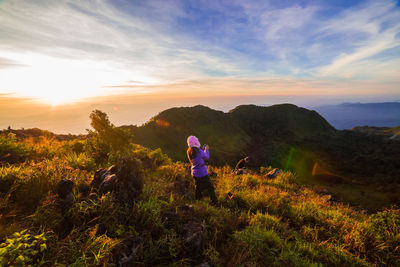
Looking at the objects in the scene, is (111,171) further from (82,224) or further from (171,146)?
(171,146)

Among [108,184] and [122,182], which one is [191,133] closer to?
[122,182]

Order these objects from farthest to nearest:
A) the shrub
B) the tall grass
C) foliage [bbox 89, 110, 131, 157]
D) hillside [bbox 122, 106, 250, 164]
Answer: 1. hillside [bbox 122, 106, 250, 164]
2. foliage [bbox 89, 110, 131, 157]
3. the shrub
4. the tall grass

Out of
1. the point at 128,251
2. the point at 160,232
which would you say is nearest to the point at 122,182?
the point at 160,232

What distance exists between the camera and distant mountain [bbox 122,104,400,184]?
31672mm

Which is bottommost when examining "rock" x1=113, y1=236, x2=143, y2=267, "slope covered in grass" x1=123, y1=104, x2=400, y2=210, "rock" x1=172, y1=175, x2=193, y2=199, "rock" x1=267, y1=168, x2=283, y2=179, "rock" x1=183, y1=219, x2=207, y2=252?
"slope covered in grass" x1=123, y1=104, x2=400, y2=210

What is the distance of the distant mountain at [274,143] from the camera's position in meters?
31.7

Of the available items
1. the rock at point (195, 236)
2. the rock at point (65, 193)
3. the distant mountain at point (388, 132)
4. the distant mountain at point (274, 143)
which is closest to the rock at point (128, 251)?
the rock at point (195, 236)

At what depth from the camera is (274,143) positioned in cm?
4612

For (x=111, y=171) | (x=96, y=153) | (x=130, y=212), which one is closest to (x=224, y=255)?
(x=130, y=212)

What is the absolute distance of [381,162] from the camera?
120 ft

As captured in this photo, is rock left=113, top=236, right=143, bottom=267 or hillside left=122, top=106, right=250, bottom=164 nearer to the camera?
rock left=113, top=236, right=143, bottom=267

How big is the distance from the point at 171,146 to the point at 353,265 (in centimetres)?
2926

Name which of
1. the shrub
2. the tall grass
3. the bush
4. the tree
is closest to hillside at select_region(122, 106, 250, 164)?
the tree

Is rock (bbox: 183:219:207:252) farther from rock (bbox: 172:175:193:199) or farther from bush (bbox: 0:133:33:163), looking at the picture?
bush (bbox: 0:133:33:163)
